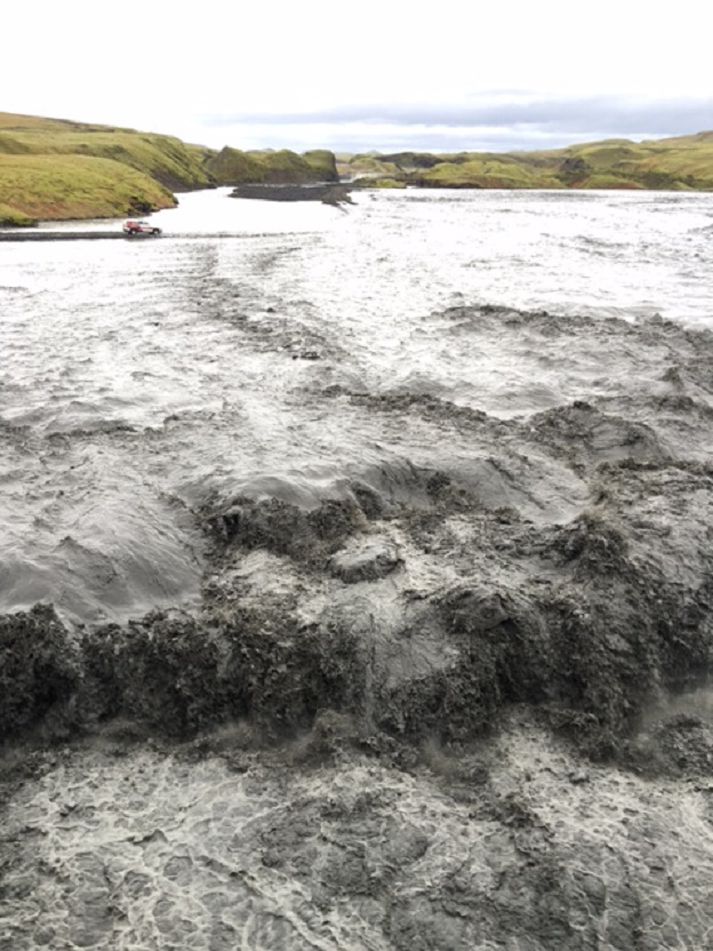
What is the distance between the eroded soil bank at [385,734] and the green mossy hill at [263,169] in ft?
554

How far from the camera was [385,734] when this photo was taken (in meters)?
9.76

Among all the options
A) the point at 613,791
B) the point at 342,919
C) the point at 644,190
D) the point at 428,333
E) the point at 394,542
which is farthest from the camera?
the point at 644,190

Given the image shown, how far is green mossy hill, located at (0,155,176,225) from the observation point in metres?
69.5

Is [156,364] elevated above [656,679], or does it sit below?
above

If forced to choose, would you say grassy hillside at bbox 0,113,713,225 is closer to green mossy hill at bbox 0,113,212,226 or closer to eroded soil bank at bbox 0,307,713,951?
green mossy hill at bbox 0,113,212,226

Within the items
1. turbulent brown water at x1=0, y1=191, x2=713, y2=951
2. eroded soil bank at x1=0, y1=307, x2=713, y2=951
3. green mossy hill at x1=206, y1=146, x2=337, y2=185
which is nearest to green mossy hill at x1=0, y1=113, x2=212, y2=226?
green mossy hill at x1=206, y1=146, x2=337, y2=185

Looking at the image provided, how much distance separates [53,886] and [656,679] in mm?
7768

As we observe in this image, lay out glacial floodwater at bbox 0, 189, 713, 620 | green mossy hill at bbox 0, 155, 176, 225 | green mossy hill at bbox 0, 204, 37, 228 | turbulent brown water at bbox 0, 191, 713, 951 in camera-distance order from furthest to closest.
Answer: green mossy hill at bbox 0, 155, 176, 225 → green mossy hill at bbox 0, 204, 37, 228 → glacial floodwater at bbox 0, 189, 713, 620 → turbulent brown water at bbox 0, 191, 713, 951

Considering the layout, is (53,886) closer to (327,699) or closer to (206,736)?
(206,736)

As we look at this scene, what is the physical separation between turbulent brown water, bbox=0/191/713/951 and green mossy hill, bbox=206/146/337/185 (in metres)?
163

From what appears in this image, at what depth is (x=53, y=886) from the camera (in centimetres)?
789

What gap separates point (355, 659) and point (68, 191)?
3045 inches

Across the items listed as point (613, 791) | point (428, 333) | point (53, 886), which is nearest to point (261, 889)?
point (53, 886)

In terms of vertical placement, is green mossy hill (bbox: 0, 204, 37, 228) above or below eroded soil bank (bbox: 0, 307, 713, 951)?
above
